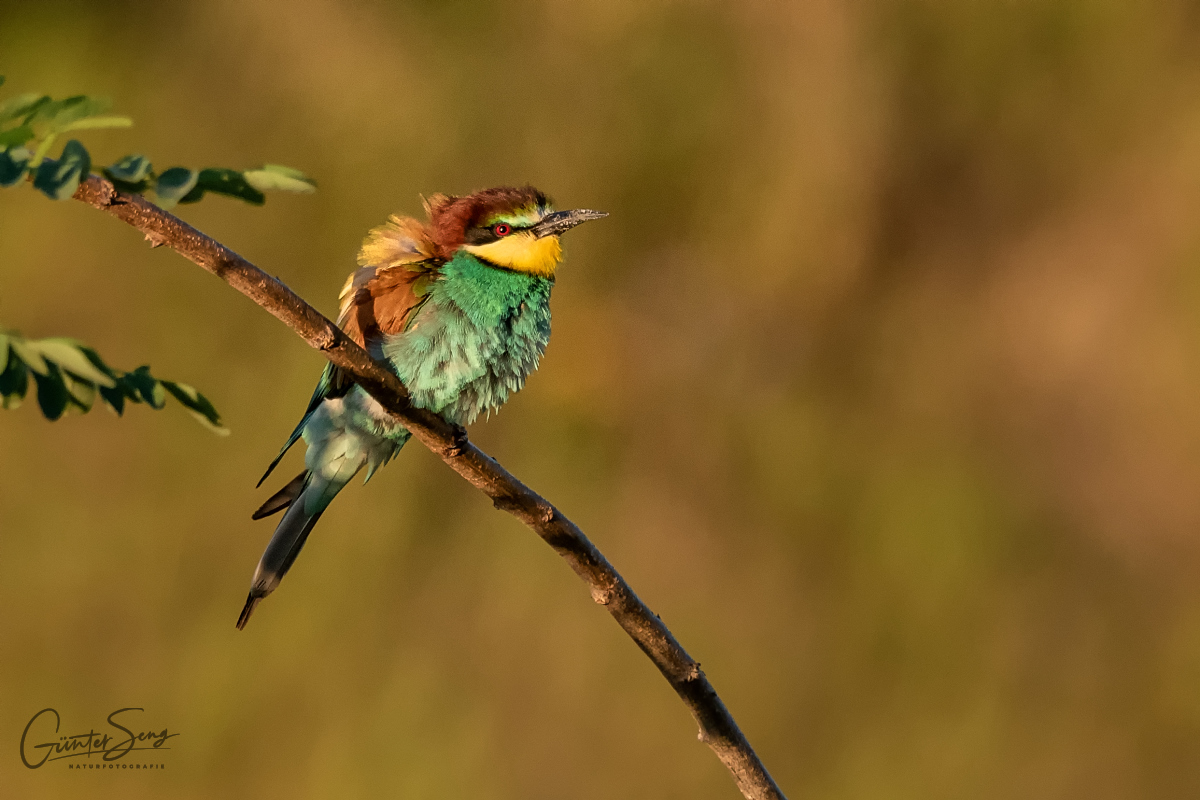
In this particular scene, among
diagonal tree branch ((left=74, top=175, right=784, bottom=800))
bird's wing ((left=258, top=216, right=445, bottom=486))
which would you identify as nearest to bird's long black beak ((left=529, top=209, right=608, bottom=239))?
bird's wing ((left=258, top=216, right=445, bottom=486))

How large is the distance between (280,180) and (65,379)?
0.16m

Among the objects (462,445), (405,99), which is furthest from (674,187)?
(462,445)

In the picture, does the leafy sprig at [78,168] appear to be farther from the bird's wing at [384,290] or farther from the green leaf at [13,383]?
the bird's wing at [384,290]

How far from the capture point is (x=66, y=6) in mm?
2465

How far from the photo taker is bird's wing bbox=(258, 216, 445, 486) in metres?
1.50

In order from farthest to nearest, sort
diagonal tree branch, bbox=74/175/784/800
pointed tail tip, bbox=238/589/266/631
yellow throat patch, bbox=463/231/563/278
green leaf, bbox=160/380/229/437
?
yellow throat patch, bbox=463/231/563/278 < pointed tail tip, bbox=238/589/266/631 < diagonal tree branch, bbox=74/175/784/800 < green leaf, bbox=160/380/229/437

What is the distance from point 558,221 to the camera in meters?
1.59

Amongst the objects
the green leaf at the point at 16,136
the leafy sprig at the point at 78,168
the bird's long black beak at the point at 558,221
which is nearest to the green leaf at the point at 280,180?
the leafy sprig at the point at 78,168

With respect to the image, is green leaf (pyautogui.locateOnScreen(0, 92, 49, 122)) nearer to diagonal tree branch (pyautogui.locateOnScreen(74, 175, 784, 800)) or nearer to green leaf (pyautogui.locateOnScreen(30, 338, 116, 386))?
green leaf (pyautogui.locateOnScreen(30, 338, 116, 386))

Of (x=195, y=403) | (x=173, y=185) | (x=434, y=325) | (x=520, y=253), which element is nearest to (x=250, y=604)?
(x=434, y=325)

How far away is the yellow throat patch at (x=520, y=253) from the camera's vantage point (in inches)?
60.9

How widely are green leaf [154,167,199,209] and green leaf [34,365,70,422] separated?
0.11 meters

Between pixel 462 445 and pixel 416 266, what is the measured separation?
1.84 feet

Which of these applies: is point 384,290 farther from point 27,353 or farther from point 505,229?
point 27,353
